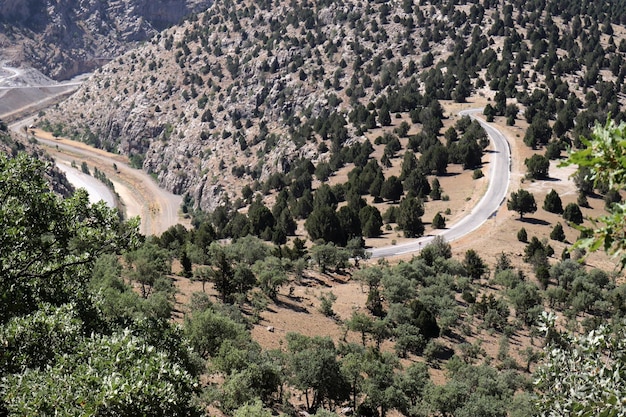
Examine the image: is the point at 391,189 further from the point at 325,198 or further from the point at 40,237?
the point at 40,237

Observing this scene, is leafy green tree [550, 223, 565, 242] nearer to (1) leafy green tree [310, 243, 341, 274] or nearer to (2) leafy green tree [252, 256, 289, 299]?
(1) leafy green tree [310, 243, 341, 274]

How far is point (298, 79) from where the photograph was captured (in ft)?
461

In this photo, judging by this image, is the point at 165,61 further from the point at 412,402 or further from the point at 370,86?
the point at 412,402

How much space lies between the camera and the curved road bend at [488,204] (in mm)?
67000

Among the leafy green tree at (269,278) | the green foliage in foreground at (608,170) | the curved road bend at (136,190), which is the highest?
the green foliage in foreground at (608,170)

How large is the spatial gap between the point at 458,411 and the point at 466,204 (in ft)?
181

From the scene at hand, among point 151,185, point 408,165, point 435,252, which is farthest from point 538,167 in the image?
point 151,185

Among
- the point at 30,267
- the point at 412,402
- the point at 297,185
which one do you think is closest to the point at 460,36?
the point at 297,185

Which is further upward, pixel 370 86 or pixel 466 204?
pixel 370 86

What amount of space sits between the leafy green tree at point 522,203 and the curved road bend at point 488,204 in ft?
9.63

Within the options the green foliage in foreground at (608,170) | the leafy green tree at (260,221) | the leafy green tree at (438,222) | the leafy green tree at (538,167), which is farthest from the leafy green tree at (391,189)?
the green foliage in foreground at (608,170)

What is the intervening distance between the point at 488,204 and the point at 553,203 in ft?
27.7

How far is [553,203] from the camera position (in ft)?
238

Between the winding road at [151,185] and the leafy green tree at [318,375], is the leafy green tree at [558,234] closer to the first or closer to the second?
the winding road at [151,185]
